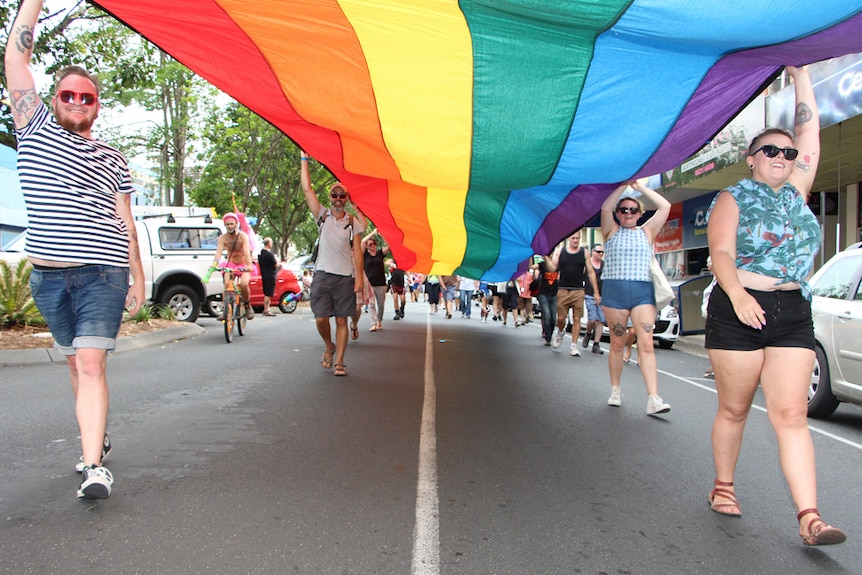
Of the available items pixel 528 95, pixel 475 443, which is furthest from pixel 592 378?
pixel 528 95

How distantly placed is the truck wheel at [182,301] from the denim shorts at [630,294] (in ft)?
33.6

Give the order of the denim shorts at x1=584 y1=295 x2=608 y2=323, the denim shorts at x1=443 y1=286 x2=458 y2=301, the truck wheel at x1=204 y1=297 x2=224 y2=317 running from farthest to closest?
the denim shorts at x1=443 y1=286 x2=458 y2=301 < the truck wheel at x1=204 y1=297 x2=224 y2=317 < the denim shorts at x1=584 y1=295 x2=608 y2=323

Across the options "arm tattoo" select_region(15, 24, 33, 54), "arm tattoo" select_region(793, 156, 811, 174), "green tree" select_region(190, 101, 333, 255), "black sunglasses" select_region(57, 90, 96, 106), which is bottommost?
"arm tattoo" select_region(793, 156, 811, 174)

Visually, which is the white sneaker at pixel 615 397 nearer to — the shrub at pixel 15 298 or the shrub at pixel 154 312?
the shrub at pixel 15 298

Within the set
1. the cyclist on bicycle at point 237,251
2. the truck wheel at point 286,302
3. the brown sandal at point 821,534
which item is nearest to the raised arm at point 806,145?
the brown sandal at point 821,534

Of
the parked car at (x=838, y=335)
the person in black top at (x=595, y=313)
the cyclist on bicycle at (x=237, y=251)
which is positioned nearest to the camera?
the parked car at (x=838, y=335)

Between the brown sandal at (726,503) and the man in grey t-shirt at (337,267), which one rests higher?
the man in grey t-shirt at (337,267)

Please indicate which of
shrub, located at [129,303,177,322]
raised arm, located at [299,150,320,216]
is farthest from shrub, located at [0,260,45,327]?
raised arm, located at [299,150,320,216]

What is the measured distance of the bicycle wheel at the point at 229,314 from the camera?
34.9ft

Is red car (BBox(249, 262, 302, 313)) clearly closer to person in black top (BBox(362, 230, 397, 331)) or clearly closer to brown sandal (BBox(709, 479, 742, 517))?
person in black top (BBox(362, 230, 397, 331))

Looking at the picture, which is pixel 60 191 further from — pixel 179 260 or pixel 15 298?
pixel 179 260

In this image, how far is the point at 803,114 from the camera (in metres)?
3.31

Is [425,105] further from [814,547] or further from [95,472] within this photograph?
[814,547]

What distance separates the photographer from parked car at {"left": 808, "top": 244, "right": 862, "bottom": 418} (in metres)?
5.70
